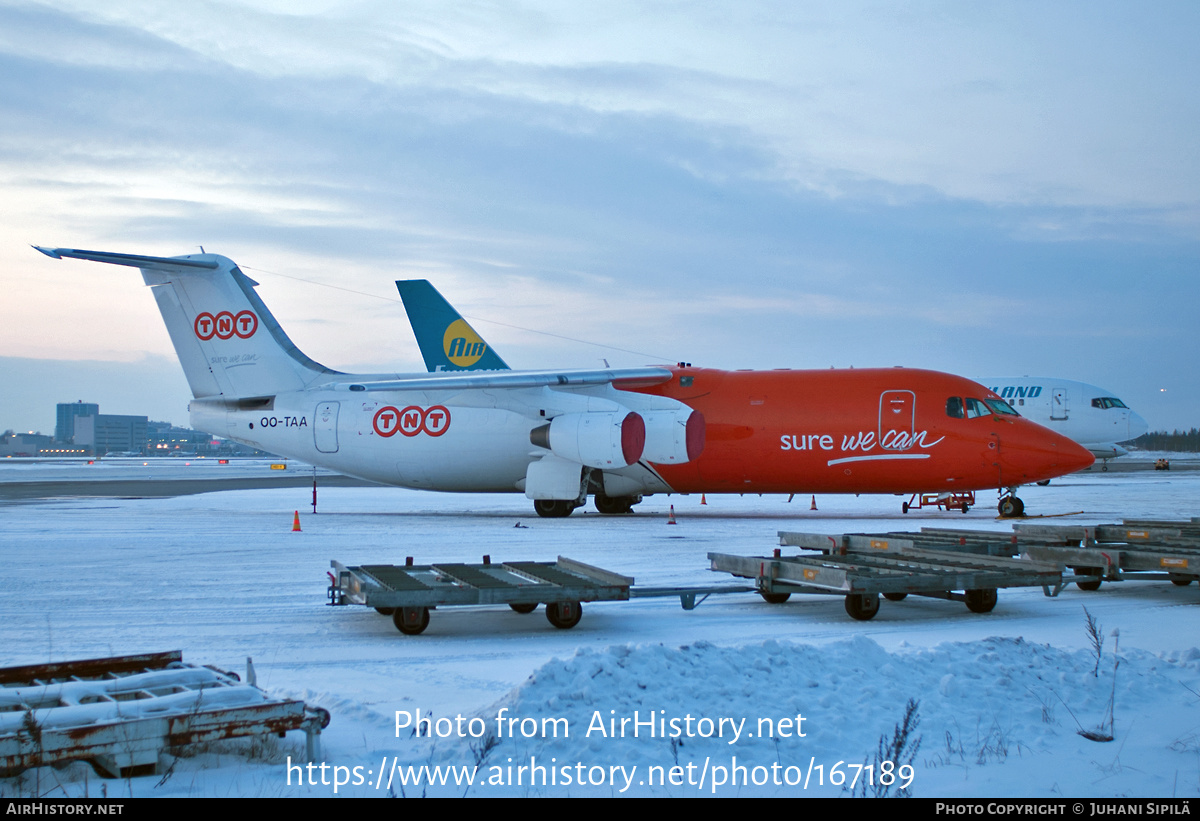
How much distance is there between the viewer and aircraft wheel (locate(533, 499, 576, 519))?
882 inches

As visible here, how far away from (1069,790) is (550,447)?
56.4 ft

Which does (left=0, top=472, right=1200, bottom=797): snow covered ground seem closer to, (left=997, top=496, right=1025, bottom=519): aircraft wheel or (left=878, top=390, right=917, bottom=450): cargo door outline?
(left=878, top=390, right=917, bottom=450): cargo door outline

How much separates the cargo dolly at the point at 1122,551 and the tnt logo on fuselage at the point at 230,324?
17944 mm

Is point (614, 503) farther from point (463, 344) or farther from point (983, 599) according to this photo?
point (983, 599)

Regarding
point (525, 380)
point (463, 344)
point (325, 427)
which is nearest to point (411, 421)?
point (325, 427)

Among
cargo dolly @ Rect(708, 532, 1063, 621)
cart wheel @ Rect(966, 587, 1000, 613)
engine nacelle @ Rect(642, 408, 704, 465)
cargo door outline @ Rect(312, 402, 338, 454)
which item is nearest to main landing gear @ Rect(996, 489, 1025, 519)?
engine nacelle @ Rect(642, 408, 704, 465)

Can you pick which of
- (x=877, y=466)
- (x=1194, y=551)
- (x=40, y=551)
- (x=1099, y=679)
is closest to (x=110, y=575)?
(x=40, y=551)

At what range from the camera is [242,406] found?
79.3ft

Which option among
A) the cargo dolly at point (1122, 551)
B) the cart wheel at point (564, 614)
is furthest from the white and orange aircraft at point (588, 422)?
the cart wheel at point (564, 614)

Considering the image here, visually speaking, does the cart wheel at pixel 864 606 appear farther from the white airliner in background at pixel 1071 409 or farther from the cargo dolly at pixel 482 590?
the white airliner in background at pixel 1071 409

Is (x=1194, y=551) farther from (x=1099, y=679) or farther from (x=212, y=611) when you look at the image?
(x=212, y=611)

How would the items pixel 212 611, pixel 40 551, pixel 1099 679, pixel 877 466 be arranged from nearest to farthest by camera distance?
pixel 1099 679, pixel 212 611, pixel 40 551, pixel 877 466

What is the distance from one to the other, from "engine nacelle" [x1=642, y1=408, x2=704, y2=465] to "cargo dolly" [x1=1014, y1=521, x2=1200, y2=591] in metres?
8.33

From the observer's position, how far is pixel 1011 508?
859 inches
